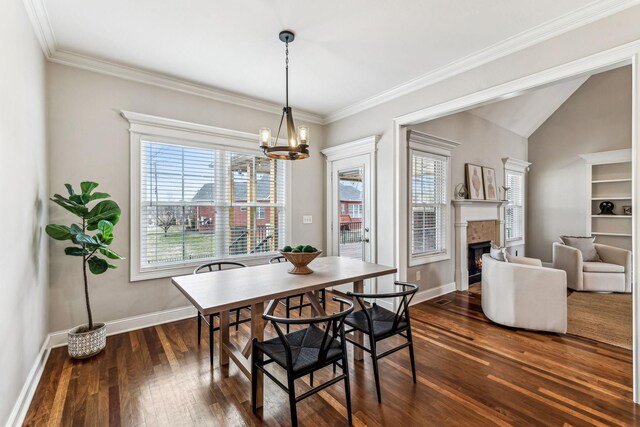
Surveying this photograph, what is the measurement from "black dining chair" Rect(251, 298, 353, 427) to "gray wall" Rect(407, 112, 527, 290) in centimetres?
250

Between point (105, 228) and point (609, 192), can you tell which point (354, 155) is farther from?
point (609, 192)

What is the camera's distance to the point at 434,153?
4477 mm

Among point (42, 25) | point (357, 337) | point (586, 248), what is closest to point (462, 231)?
point (586, 248)

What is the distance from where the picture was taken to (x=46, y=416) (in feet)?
6.28

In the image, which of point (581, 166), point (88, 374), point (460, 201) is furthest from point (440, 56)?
point (581, 166)

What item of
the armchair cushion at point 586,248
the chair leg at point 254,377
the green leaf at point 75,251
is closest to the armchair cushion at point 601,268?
the armchair cushion at point 586,248

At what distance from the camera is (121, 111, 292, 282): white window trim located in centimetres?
323

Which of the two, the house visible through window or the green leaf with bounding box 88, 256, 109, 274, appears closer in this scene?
the green leaf with bounding box 88, 256, 109, 274

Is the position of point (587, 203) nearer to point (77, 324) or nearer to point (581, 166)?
point (581, 166)

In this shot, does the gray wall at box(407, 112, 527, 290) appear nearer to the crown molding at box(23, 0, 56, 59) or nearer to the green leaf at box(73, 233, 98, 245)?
the green leaf at box(73, 233, 98, 245)

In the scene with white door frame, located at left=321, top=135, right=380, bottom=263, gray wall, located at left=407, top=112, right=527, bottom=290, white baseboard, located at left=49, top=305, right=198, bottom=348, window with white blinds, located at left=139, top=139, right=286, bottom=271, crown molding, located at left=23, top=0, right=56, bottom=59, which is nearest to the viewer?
crown molding, located at left=23, top=0, right=56, bottom=59

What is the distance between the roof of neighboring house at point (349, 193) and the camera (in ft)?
14.4

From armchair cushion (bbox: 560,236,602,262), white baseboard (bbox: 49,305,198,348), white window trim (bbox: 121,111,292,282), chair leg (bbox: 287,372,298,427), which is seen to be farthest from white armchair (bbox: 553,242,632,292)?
white baseboard (bbox: 49,305,198,348)

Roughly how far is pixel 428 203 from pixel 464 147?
1.34 metres
